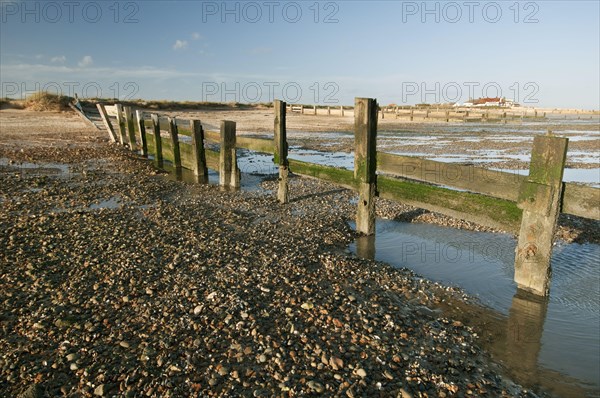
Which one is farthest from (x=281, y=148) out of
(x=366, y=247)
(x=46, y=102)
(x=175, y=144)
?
(x=46, y=102)

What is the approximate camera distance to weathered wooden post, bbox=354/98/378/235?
26.7 feet

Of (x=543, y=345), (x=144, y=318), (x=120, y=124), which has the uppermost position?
(x=120, y=124)

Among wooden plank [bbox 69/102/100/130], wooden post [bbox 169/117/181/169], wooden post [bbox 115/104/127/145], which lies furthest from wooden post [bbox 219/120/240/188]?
wooden plank [bbox 69/102/100/130]

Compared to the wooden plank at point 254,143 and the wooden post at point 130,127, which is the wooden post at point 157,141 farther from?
the wooden plank at point 254,143

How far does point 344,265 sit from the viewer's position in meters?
6.70

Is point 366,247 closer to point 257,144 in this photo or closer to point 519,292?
point 519,292

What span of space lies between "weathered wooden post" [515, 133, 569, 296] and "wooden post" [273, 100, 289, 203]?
6255mm

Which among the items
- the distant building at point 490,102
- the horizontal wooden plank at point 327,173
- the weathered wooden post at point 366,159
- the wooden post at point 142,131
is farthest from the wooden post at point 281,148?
the distant building at point 490,102

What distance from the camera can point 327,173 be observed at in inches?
376

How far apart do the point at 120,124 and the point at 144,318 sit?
64.0 ft

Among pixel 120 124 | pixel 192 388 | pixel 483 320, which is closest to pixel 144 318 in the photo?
pixel 192 388

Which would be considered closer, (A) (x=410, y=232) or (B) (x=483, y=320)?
(B) (x=483, y=320)

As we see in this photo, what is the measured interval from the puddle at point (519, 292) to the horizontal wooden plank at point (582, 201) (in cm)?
143

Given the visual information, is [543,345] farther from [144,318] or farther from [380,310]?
[144,318]
